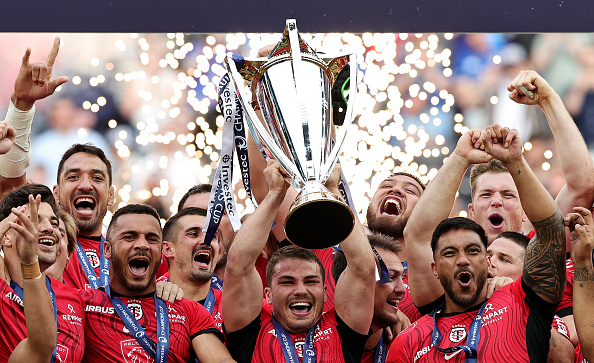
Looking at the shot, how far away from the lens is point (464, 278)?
318 cm

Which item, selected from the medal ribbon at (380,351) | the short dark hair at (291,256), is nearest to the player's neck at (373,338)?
the medal ribbon at (380,351)

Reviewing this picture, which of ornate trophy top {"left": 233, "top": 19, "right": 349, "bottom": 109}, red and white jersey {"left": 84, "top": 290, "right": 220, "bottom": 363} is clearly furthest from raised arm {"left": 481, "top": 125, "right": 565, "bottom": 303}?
red and white jersey {"left": 84, "top": 290, "right": 220, "bottom": 363}

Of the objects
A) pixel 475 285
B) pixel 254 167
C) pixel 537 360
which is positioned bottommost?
pixel 537 360

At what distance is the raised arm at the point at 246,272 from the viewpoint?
3.08 meters

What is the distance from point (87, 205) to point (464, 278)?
1.76m

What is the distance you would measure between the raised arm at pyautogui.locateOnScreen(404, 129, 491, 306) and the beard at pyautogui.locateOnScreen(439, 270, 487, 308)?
194 mm

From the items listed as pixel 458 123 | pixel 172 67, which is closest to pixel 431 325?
pixel 458 123

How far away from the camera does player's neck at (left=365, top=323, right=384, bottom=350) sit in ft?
11.3

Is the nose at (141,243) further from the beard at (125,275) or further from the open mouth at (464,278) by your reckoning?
the open mouth at (464,278)

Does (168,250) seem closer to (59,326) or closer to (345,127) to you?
(59,326)

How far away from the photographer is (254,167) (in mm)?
3730

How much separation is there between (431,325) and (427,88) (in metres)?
3.10

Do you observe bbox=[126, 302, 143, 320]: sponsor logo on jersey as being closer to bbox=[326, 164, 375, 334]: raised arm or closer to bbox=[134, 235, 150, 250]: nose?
bbox=[134, 235, 150, 250]: nose

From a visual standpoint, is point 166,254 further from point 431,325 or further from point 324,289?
point 431,325
